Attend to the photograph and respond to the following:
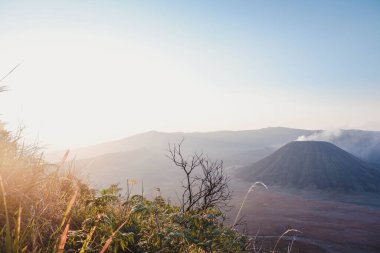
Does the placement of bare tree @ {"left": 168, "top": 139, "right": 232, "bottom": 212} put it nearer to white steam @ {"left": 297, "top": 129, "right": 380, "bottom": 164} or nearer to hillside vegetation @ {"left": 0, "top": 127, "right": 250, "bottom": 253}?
hillside vegetation @ {"left": 0, "top": 127, "right": 250, "bottom": 253}

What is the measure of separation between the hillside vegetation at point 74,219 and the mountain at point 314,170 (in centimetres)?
9004

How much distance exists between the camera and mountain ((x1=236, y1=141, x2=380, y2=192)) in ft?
292

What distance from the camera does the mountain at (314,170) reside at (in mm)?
89000

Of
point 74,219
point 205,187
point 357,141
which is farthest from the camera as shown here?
point 357,141

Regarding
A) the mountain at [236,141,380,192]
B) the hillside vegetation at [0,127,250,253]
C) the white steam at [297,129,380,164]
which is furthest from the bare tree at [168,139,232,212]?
the white steam at [297,129,380,164]

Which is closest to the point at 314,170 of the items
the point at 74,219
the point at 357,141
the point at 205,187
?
the point at 357,141

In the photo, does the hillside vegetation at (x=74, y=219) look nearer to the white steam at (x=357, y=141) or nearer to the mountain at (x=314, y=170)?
the mountain at (x=314, y=170)

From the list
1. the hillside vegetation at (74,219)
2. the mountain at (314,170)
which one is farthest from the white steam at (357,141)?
the hillside vegetation at (74,219)

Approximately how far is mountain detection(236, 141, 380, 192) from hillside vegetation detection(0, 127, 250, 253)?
295 ft

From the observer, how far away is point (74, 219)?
341 centimetres

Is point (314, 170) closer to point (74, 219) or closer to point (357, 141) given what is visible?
point (357, 141)

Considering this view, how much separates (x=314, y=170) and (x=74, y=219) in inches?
3996

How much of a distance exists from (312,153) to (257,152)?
61195 millimetres

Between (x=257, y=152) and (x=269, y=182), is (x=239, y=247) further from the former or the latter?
(x=257, y=152)
